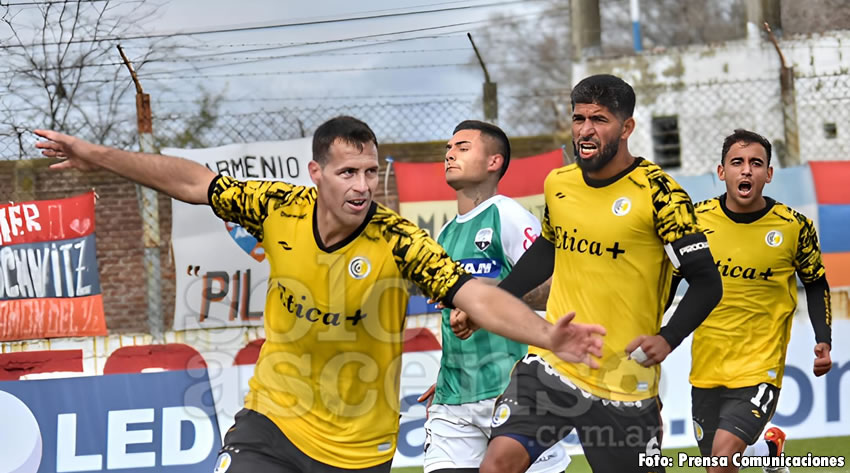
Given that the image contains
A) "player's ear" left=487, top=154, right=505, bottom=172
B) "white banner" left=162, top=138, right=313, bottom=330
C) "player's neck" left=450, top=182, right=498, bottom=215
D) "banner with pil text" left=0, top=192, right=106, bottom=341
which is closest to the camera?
"player's neck" left=450, top=182, right=498, bottom=215

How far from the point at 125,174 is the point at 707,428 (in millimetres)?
4107

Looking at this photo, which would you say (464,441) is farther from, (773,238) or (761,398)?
(773,238)

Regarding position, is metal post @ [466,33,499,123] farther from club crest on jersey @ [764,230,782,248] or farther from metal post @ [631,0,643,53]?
metal post @ [631,0,643,53]

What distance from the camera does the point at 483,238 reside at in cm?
581

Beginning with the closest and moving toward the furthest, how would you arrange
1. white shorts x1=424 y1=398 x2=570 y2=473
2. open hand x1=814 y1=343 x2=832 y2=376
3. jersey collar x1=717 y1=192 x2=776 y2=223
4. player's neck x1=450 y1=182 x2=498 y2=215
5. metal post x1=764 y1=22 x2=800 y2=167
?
white shorts x1=424 y1=398 x2=570 y2=473, player's neck x1=450 y1=182 x2=498 y2=215, open hand x1=814 y1=343 x2=832 y2=376, jersey collar x1=717 y1=192 x2=776 y2=223, metal post x1=764 y1=22 x2=800 y2=167

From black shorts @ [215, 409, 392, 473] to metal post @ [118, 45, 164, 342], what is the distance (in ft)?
16.1

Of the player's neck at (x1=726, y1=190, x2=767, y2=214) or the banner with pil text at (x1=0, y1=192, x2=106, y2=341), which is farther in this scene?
the banner with pil text at (x1=0, y1=192, x2=106, y2=341)

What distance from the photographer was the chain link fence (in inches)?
390

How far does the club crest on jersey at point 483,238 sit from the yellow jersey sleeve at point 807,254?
6.97ft

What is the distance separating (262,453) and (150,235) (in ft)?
17.2

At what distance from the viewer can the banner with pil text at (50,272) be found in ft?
29.0

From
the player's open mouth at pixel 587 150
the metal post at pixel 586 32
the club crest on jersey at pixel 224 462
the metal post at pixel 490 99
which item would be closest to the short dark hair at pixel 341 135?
the player's open mouth at pixel 587 150

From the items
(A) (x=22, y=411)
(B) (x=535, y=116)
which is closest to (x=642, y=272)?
(A) (x=22, y=411)

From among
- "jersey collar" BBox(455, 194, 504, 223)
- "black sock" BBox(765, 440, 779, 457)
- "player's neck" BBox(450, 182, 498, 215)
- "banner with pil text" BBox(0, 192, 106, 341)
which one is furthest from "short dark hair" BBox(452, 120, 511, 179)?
"banner with pil text" BBox(0, 192, 106, 341)
